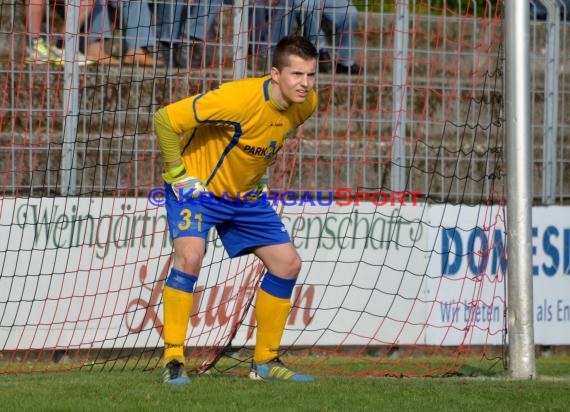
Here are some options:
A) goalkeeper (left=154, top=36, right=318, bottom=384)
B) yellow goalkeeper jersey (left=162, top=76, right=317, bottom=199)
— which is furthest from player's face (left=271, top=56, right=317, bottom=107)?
yellow goalkeeper jersey (left=162, top=76, right=317, bottom=199)

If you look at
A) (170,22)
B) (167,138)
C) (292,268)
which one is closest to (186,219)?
(167,138)

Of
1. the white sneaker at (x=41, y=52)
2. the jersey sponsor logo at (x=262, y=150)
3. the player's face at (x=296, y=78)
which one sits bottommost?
the jersey sponsor logo at (x=262, y=150)

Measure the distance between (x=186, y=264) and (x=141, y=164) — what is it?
12.3 feet

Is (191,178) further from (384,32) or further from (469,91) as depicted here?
(469,91)

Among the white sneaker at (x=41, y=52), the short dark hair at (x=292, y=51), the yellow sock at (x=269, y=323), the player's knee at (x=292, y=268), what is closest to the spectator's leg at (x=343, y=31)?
the white sneaker at (x=41, y=52)

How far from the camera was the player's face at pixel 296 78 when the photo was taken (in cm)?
717

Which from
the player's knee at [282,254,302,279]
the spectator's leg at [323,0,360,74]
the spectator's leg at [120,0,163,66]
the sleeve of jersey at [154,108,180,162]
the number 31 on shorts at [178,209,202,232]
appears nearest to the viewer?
the sleeve of jersey at [154,108,180,162]

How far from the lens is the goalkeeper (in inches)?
282

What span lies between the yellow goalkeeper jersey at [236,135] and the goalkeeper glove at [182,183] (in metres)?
0.15

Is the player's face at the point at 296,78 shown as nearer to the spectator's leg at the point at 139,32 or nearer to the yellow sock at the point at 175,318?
the yellow sock at the point at 175,318

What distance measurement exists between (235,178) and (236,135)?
261 mm

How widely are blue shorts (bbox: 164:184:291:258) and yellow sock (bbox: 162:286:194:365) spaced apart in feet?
1.14

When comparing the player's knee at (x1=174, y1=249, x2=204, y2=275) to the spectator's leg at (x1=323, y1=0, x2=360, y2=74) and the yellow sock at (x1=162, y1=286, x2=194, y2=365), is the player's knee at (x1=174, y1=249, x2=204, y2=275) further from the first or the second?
the spectator's leg at (x1=323, y1=0, x2=360, y2=74)

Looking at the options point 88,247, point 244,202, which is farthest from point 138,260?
point 244,202
